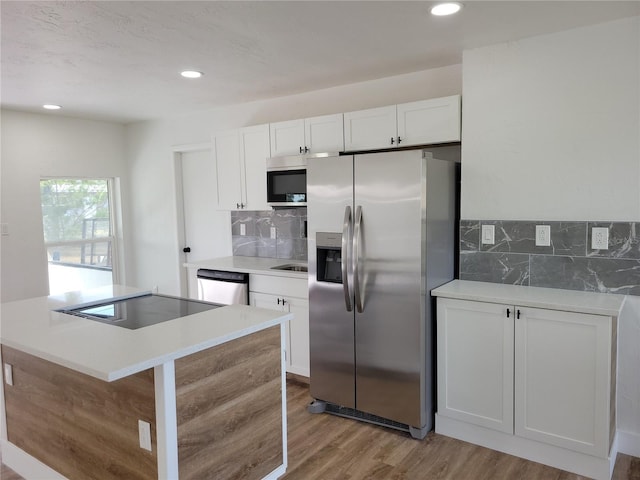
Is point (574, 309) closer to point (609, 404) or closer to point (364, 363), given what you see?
point (609, 404)

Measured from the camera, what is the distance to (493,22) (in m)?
2.54

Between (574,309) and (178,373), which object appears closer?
(178,373)

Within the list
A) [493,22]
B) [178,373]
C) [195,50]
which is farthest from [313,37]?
[178,373]

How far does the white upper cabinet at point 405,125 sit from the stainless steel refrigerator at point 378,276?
0.24 metres

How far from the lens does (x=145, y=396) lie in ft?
5.98

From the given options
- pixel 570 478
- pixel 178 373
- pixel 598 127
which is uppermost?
pixel 598 127

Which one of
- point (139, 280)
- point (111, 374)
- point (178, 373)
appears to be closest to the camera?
point (111, 374)

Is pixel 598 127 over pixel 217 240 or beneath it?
over

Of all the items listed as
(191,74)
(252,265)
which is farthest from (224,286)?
(191,74)

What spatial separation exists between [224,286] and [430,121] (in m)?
2.09

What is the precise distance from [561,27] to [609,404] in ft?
6.69

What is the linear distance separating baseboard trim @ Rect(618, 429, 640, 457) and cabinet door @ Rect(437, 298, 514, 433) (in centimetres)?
66

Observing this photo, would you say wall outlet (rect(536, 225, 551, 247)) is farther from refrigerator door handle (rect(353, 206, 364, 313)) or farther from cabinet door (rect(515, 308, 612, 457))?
refrigerator door handle (rect(353, 206, 364, 313))

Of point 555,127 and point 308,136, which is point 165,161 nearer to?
point 308,136
